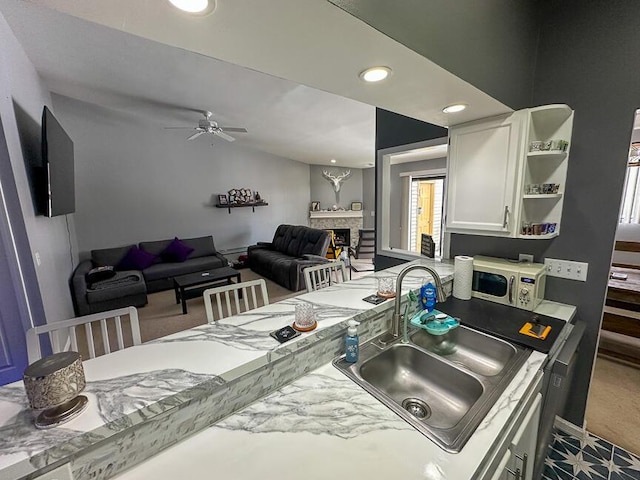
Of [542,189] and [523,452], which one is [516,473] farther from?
[542,189]

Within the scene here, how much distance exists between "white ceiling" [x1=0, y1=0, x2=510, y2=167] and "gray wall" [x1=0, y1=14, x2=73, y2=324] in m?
0.30

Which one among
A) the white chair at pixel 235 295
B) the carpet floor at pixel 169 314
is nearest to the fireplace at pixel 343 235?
the carpet floor at pixel 169 314

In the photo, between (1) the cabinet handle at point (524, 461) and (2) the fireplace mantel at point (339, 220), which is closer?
(1) the cabinet handle at point (524, 461)

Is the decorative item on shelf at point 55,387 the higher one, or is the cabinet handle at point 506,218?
the cabinet handle at point 506,218

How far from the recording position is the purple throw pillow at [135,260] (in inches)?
180

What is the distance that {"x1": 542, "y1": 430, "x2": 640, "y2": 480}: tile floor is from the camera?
4.98 feet

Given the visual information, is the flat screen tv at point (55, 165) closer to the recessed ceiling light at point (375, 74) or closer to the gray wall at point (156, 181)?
the gray wall at point (156, 181)

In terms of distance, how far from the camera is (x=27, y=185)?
7.74ft

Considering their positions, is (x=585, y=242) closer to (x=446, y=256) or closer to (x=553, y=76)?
(x=446, y=256)

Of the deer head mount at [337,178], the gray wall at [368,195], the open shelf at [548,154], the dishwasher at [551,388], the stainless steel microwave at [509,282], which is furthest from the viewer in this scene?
the gray wall at [368,195]

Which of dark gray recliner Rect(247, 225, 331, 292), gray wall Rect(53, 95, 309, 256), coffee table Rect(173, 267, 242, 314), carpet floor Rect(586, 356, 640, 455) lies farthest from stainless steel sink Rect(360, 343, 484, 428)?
gray wall Rect(53, 95, 309, 256)

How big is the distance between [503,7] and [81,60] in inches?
149

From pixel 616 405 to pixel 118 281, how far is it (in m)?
5.55

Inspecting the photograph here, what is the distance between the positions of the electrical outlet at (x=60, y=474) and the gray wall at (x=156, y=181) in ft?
17.1
